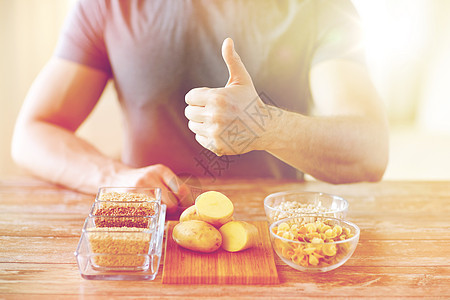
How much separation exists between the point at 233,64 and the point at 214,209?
0.24 m

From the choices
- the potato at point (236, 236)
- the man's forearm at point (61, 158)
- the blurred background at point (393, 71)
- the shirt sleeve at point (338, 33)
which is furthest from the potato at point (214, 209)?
the blurred background at point (393, 71)

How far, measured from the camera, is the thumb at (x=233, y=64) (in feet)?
2.54

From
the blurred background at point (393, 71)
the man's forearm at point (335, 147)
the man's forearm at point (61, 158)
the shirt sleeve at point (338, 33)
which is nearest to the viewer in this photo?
the man's forearm at point (335, 147)

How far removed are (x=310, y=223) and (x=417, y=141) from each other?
3.36 metres

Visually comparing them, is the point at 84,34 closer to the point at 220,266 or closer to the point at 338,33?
the point at 338,33

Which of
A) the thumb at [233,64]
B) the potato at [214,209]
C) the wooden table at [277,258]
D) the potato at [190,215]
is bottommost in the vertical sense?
the wooden table at [277,258]

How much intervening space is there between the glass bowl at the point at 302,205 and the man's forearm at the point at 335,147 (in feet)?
A: 0.35

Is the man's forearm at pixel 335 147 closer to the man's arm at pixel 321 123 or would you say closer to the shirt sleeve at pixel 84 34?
the man's arm at pixel 321 123

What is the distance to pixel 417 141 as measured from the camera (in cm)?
380

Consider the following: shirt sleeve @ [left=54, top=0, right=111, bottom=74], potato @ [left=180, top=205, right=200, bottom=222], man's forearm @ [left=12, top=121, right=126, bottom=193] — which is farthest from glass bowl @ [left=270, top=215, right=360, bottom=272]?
shirt sleeve @ [left=54, top=0, right=111, bottom=74]

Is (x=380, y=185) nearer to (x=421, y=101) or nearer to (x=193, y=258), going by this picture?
(x=193, y=258)

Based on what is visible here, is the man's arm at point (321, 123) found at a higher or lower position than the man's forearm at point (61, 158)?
higher

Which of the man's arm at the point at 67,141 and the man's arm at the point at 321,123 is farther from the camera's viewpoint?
the man's arm at the point at 67,141

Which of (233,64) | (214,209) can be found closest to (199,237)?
(214,209)
